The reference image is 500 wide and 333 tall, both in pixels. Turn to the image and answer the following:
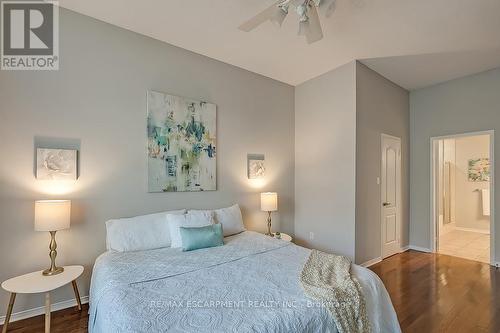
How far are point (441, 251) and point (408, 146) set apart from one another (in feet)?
6.40

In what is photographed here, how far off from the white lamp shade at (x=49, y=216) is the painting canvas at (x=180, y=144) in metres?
0.88

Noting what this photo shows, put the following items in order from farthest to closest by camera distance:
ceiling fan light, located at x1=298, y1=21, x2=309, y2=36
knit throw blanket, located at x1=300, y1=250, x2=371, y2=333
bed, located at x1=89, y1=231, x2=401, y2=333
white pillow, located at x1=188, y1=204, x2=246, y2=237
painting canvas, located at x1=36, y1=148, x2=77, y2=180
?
white pillow, located at x1=188, y1=204, x2=246, y2=237
painting canvas, located at x1=36, y1=148, x2=77, y2=180
ceiling fan light, located at x1=298, y1=21, x2=309, y2=36
knit throw blanket, located at x1=300, y1=250, x2=371, y2=333
bed, located at x1=89, y1=231, x2=401, y2=333

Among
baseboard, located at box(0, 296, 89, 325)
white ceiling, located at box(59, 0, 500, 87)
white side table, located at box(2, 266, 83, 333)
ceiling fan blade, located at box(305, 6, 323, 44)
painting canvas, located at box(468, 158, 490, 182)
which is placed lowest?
baseboard, located at box(0, 296, 89, 325)

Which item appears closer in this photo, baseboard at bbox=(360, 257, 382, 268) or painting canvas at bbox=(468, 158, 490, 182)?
baseboard at bbox=(360, 257, 382, 268)

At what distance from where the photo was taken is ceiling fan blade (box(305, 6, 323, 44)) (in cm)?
196

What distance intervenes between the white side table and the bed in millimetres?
292

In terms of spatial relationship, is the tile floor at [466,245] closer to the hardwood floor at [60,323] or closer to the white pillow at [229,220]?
the white pillow at [229,220]

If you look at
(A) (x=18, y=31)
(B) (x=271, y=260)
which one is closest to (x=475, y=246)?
(B) (x=271, y=260)

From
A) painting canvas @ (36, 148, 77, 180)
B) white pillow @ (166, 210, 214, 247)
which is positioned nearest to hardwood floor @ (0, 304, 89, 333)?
white pillow @ (166, 210, 214, 247)

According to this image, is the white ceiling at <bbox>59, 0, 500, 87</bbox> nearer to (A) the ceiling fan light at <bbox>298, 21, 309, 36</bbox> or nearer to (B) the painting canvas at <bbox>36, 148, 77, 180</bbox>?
(A) the ceiling fan light at <bbox>298, 21, 309, 36</bbox>

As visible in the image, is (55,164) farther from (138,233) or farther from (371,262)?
(371,262)

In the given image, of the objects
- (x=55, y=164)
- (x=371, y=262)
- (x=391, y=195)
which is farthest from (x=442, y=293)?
(x=55, y=164)

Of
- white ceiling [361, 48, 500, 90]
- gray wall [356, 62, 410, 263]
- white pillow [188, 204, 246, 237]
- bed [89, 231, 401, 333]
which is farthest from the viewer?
gray wall [356, 62, 410, 263]

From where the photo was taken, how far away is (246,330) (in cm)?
118
